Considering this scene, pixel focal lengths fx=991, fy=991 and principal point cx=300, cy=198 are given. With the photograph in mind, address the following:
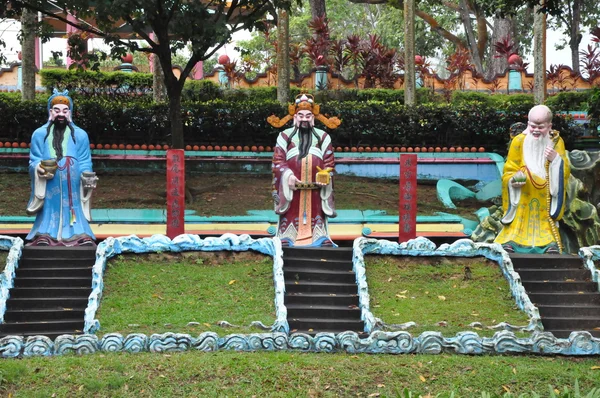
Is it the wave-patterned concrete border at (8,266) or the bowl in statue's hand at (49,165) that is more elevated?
the bowl in statue's hand at (49,165)

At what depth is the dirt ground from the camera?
15.8 meters

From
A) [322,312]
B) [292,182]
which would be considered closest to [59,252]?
[292,182]

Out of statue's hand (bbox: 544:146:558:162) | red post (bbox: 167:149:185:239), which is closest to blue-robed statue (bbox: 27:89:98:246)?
red post (bbox: 167:149:185:239)

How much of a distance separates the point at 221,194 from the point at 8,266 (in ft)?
20.4

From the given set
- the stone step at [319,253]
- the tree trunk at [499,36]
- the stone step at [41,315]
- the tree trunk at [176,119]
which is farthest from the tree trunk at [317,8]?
the stone step at [41,315]

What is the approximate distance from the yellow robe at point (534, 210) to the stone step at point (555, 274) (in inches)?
26.1

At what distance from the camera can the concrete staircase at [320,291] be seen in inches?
400

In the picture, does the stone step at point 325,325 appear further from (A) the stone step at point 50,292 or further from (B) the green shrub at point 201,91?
(B) the green shrub at point 201,91

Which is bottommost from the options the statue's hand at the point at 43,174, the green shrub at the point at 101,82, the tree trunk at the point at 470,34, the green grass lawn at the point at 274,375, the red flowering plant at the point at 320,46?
the green grass lawn at the point at 274,375

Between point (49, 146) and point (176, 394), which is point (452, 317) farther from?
point (49, 146)

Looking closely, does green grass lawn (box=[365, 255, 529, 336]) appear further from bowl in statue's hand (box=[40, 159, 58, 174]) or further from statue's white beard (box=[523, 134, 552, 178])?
bowl in statue's hand (box=[40, 159, 58, 174])

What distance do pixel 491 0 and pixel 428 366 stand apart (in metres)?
7.25

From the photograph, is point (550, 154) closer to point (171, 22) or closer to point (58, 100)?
point (58, 100)

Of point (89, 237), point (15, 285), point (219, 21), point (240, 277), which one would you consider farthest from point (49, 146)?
point (219, 21)
